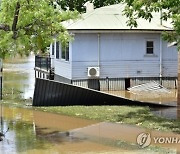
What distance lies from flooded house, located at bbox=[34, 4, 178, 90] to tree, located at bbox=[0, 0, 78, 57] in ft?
33.7

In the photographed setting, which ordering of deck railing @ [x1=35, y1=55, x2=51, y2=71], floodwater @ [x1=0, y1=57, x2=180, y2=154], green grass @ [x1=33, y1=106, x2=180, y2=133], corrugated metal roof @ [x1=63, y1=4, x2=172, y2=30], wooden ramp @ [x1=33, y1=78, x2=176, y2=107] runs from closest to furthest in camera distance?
1. floodwater @ [x1=0, y1=57, x2=180, y2=154]
2. green grass @ [x1=33, y1=106, x2=180, y2=133]
3. wooden ramp @ [x1=33, y1=78, x2=176, y2=107]
4. corrugated metal roof @ [x1=63, y1=4, x2=172, y2=30]
5. deck railing @ [x1=35, y1=55, x2=51, y2=71]

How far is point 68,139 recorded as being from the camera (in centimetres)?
1189

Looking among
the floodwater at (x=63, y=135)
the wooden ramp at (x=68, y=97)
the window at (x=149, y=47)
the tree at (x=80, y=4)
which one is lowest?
the floodwater at (x=63, y=135)

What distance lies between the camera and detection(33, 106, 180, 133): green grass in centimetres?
1310

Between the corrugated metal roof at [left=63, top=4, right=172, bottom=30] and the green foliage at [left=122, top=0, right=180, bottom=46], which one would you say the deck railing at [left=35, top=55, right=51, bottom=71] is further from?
the green foliage at [left=122, top=0, right=180, bottom=46]

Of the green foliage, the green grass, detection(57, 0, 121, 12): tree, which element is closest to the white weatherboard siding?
the green grass

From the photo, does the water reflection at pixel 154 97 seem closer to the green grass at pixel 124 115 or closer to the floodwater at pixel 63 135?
the green grass at pixel 124 115

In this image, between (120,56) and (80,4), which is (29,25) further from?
(80,4)

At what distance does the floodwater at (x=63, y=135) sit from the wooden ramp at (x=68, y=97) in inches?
40.9

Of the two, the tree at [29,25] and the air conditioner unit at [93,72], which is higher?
the tree at [29,25]

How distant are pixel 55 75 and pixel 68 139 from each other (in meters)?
14.9

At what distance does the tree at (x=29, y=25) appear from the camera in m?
11.5

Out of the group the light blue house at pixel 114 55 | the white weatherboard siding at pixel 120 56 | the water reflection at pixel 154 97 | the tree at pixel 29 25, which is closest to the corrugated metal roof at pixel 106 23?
the light blue house at pixel 114 55

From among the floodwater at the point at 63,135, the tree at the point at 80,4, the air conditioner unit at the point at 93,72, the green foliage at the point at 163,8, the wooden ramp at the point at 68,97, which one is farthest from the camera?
the tree at the point at 80,4
